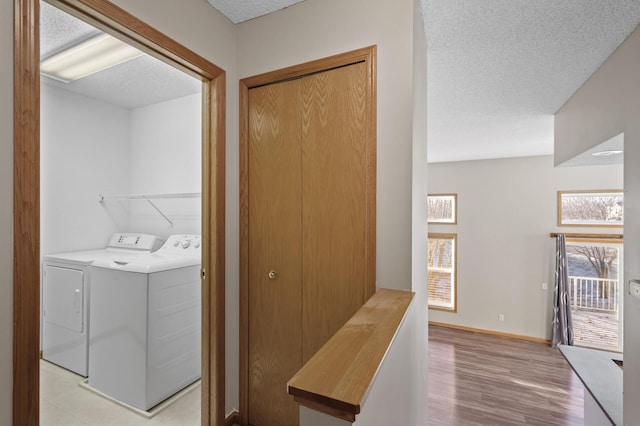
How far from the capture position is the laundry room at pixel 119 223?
2064 millimetres

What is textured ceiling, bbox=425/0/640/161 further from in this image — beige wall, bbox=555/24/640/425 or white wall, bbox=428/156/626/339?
white wall, bbox=428/156/626/339

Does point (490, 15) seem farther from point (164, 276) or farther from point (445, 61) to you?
point (164, 276)

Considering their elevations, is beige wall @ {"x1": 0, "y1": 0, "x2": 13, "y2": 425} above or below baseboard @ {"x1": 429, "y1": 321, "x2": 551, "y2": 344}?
above

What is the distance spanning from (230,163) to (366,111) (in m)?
0.87

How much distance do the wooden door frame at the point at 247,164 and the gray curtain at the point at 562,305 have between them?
5001 mm

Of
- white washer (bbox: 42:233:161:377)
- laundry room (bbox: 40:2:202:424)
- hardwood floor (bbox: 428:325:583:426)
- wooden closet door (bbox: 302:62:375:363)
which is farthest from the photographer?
hardwood floor (bbox: 428:325:583:426)

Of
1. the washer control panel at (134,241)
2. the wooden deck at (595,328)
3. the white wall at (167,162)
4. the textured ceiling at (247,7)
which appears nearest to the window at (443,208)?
the wooden deck at (595,328)

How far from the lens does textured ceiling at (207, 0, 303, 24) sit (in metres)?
1.67

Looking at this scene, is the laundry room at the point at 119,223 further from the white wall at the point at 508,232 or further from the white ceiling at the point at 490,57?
the white wall at the point at 508,232

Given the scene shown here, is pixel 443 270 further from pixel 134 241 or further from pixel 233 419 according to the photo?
pixel 134 241

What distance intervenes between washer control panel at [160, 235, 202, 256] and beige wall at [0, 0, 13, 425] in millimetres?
1553

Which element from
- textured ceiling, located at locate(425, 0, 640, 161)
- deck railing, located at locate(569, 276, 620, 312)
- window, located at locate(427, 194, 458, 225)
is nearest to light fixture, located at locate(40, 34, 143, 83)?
textured ceiling, located at locate(425, 0, 640, 161)

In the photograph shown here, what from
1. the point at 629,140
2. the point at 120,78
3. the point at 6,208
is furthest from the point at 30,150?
the point at 629,140

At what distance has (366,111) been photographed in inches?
59.4
